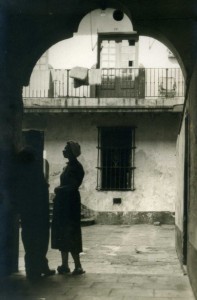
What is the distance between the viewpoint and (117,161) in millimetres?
16578

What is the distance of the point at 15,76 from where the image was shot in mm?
6871

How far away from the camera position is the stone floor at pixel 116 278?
5492mm

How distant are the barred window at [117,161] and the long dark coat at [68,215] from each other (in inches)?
373

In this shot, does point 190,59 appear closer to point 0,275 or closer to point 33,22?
point 33,22

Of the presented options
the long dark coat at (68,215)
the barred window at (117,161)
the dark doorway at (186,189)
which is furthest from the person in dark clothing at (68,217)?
the barred window at (117,161)

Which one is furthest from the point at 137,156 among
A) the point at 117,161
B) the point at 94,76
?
the point at 94,76

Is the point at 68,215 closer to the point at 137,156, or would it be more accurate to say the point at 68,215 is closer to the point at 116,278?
the point at 116,278

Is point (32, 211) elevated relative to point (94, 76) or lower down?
lower down

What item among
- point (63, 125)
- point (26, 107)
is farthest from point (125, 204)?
point (26, 107)

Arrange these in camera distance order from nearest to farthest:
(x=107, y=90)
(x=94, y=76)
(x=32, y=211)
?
(x=32, y=211) → (x=94, y=76) → (x=107, y=90)

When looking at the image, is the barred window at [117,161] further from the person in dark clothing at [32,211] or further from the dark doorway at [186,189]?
the person in dark clothing at [32,211]

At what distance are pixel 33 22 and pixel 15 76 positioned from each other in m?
0.84

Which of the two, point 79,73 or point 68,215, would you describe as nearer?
point 68,215

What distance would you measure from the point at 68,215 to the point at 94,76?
10845 millimetres
